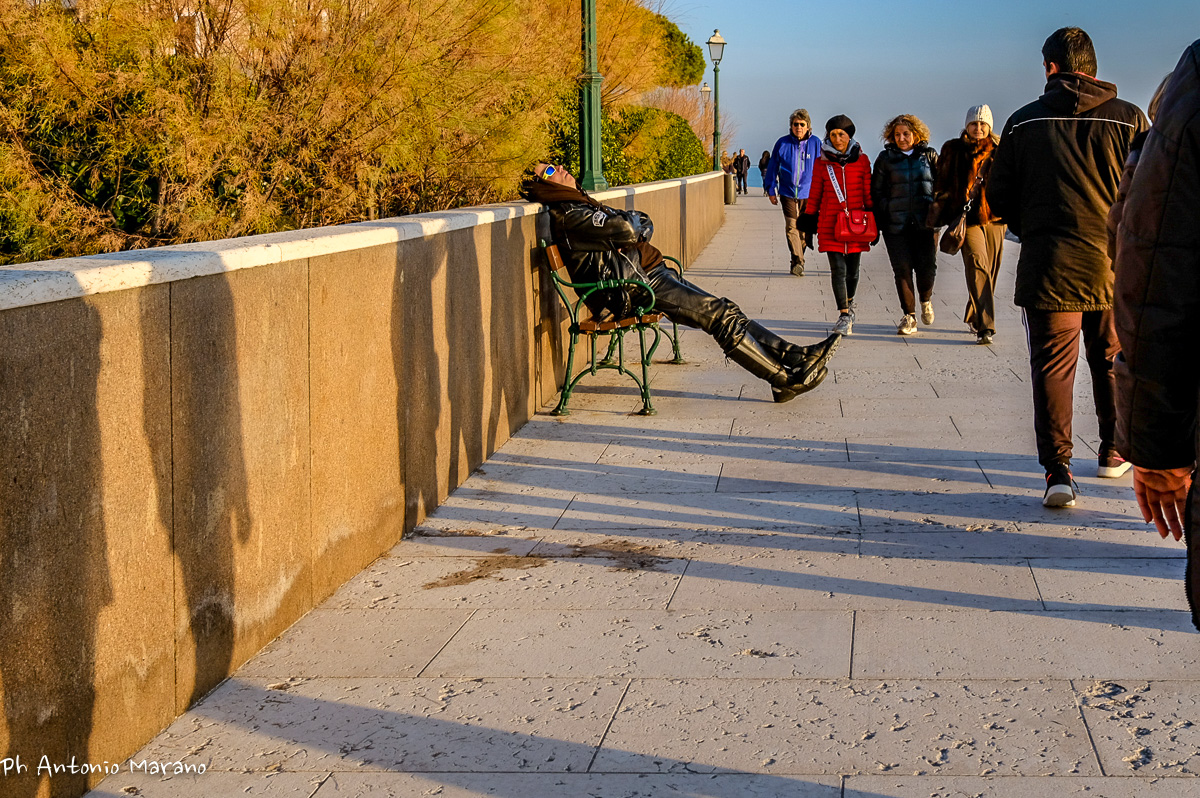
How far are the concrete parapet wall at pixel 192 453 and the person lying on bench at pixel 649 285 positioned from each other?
1614 mm

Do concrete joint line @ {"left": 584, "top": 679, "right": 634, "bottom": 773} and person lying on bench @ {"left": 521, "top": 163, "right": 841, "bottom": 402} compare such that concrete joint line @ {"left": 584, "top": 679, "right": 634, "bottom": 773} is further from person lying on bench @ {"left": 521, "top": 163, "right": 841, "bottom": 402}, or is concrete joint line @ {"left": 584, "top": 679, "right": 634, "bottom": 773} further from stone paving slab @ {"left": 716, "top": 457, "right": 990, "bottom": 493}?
person lying on bench @ {"left": 521, "top": 163, "right": 841, "bottom": 402}

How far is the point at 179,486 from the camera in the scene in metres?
3.70

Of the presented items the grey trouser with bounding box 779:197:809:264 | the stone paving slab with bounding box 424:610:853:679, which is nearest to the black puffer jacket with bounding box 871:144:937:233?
the grey trouser with bounding box 779:197:809:264

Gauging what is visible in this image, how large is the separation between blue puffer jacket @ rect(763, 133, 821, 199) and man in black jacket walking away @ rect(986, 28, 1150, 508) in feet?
34.2

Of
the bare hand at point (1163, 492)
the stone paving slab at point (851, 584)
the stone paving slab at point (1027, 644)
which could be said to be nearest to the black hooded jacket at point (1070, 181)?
the stone paving slab at point (851, 584)

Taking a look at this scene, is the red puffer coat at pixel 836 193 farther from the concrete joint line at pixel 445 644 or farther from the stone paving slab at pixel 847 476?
the concrete joint line at pixel 445 644

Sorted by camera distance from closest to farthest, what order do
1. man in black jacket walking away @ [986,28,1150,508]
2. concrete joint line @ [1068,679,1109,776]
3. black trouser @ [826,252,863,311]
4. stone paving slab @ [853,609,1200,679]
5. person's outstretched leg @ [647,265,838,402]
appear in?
1. concrete joint line @ [1068,679,1109,776]
2. stone paving slab @ [853,609,1200,679]
3. man in black jacket walking away @ [986,28,1150,508]
4. person's outstretched leg @ [647,265,838,402]
5. black trouser @ [826,252,863,311]

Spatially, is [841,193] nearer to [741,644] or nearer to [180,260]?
[741,644]

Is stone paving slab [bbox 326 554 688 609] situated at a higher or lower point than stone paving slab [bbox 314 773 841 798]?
lower

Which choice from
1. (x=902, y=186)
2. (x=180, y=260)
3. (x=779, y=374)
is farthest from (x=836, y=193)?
(x=180, y=260)

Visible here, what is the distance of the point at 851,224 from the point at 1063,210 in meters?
5.70

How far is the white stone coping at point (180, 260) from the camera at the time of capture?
9.86 ft

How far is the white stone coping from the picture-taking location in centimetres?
301

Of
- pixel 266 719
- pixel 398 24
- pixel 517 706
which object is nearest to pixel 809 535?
pixel 517 706
